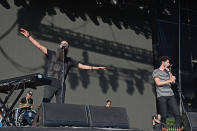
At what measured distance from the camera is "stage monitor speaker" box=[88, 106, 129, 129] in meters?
2.99

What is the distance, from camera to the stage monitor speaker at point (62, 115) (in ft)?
9.09

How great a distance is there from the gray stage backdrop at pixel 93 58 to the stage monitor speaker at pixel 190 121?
3.97 meters

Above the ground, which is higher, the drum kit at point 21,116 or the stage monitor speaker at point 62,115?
the stage monitor speaker at point 62,115

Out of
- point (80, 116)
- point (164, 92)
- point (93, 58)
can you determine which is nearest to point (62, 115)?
point (80, 116)

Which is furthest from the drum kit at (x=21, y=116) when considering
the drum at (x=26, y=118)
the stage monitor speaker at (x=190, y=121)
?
the stage monitor speaker at (x=190, y=121)

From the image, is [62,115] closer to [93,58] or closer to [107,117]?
[107,117]

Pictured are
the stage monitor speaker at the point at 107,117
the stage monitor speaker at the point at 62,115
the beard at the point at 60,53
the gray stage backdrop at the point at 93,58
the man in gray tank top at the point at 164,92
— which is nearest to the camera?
the stage monitor speaker at the point at 62,115

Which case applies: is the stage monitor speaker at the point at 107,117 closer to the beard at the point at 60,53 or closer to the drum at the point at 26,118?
the beard at the point at 60,53

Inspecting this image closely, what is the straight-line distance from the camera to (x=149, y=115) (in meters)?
7.93

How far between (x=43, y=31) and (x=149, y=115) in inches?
137

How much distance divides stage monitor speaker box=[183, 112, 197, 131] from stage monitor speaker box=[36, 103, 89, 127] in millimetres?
1198

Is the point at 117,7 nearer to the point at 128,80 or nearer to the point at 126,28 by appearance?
the point at 126,28

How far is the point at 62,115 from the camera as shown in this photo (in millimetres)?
2863

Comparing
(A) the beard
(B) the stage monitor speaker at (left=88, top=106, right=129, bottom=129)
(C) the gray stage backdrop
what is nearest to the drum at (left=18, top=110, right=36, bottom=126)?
(A) the beard
